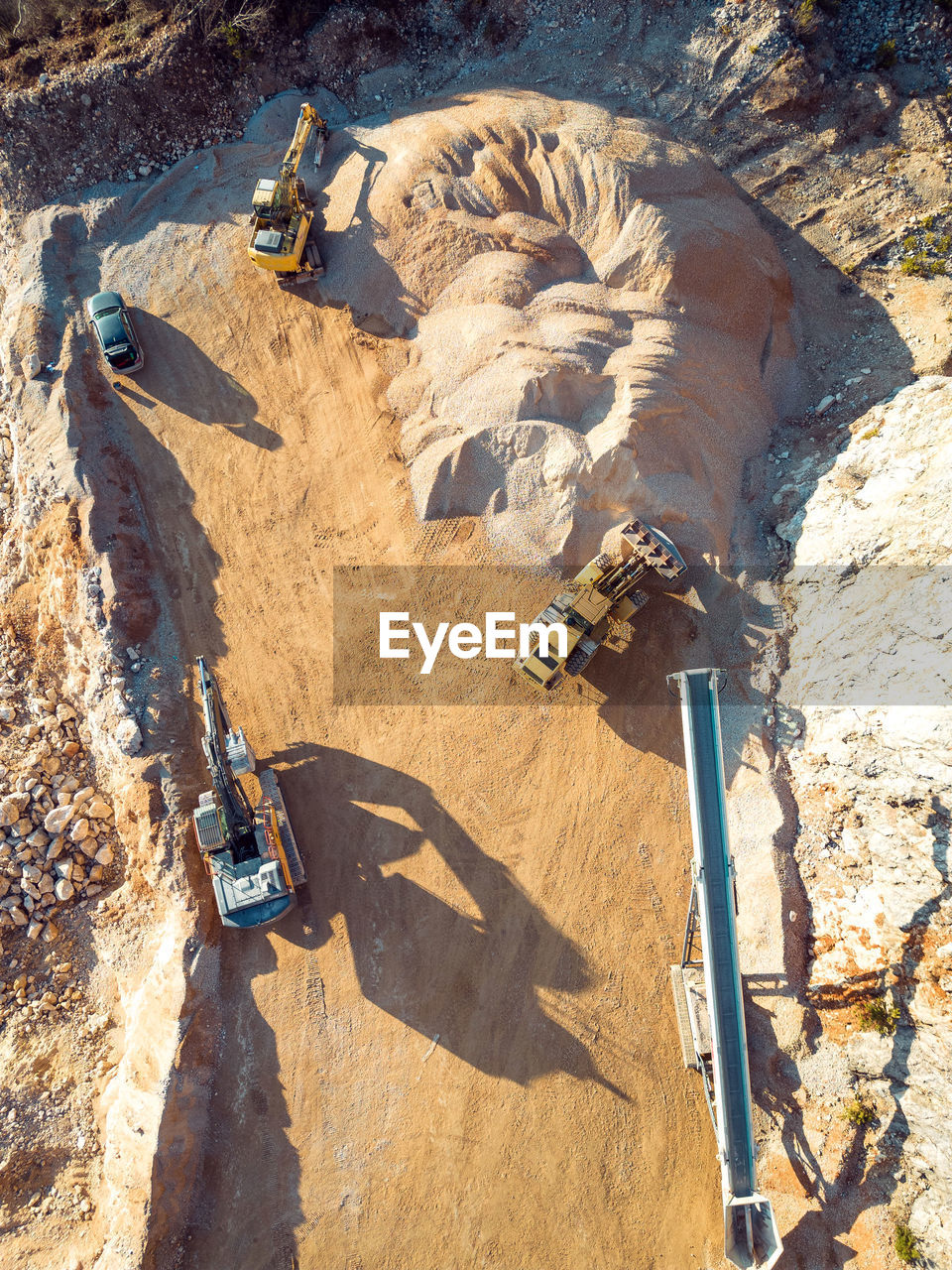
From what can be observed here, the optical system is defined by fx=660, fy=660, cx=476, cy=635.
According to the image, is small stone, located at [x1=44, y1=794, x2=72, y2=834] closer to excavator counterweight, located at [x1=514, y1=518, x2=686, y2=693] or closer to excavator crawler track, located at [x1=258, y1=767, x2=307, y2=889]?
excavator crawler track, located at [x1=258, y1=767, x2=307, y2=889]

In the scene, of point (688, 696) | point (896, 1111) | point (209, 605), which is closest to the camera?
point (896, 1111)

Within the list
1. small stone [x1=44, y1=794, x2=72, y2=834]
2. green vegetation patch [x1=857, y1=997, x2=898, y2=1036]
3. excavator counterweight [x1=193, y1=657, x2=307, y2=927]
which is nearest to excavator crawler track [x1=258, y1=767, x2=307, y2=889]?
excavator counterweight [x1=193, y1=657, x2=307, y2=927]

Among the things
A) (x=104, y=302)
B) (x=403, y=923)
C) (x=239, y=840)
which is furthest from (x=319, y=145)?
(x=403, y=923)

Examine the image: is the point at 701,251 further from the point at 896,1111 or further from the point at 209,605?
the point at 896,1111

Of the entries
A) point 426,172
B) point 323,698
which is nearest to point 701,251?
point 426,172

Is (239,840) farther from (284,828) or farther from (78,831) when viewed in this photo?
(78,831)

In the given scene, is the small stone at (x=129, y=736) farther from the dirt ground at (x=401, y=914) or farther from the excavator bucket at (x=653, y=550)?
the excavator bucket at (x=653, y=550)
